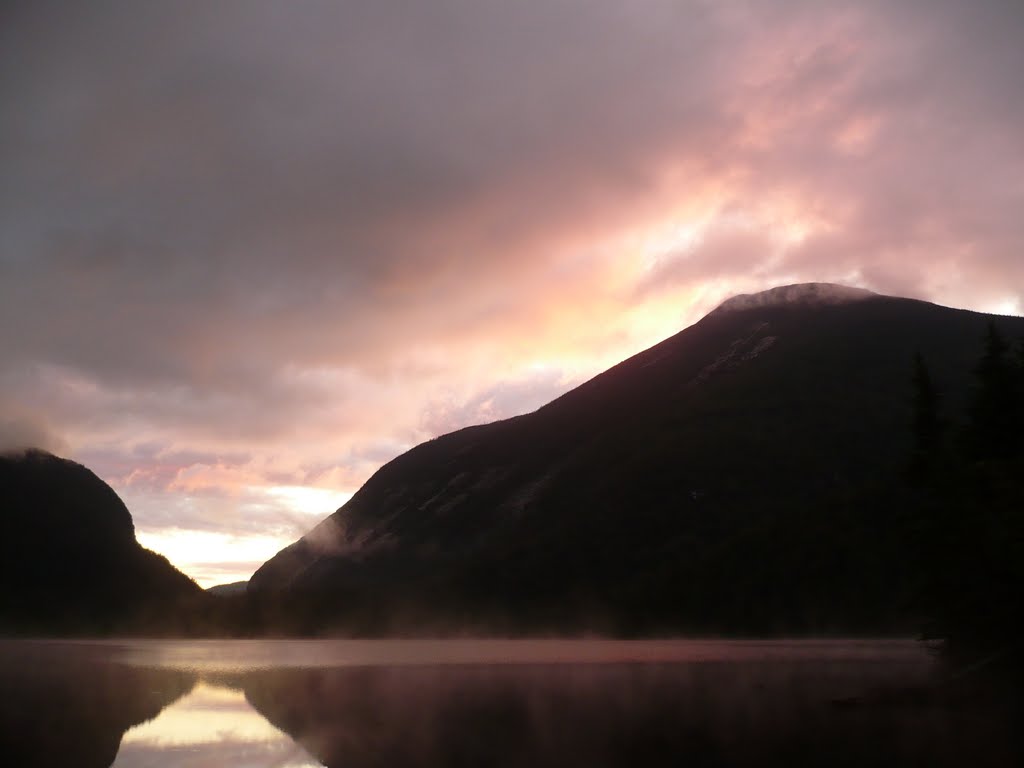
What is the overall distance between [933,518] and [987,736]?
73.7 ft

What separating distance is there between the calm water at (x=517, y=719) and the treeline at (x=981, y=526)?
150 inches

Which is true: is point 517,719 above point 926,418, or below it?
below

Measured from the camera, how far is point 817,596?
199 m

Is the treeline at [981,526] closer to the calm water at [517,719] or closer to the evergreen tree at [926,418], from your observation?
the calm water at [517,719]

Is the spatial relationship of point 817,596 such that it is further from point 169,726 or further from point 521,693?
point 169,726

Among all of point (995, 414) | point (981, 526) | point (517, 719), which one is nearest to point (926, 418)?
point (995, 414)

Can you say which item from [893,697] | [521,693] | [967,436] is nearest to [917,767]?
[893,697]

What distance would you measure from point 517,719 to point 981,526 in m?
28.0

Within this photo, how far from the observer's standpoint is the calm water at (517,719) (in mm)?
37062

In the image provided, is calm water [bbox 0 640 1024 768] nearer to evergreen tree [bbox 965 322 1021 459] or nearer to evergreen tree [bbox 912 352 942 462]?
evergreen tree [bbox 965 322 1021 459]

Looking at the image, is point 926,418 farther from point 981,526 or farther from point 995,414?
point 981,526

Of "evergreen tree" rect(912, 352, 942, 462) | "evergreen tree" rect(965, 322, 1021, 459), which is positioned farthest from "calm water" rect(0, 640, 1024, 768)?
"evergreen tree" rect(912, 352, 942, 462)

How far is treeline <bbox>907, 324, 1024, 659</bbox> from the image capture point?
51438 millimetres

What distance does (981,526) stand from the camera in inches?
2120
